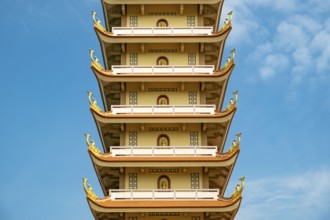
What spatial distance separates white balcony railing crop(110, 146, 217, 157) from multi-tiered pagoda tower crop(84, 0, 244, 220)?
56mm

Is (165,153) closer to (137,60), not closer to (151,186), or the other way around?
(151,186)

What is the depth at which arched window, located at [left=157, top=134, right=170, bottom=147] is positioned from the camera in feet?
105

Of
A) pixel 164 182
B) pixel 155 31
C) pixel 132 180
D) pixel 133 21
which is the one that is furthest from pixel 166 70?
pixel 132 180

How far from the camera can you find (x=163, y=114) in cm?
3173

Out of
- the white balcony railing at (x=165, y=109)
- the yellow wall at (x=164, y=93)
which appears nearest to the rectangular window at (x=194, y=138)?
the white balcony railing at (x=165, y=109)

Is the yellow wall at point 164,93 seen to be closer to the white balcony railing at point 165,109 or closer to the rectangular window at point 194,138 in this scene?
the white balcony railing at point 165,109

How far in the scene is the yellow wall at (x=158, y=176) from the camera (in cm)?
3073

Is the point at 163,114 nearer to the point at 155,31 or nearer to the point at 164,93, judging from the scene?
the point at 164,93

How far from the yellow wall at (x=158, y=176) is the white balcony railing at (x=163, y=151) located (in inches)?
35.4

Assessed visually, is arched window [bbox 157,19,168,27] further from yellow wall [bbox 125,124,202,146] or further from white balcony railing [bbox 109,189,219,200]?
white balcony railing [bbox 109,189,219,200]

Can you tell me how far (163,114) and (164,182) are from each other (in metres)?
3.90

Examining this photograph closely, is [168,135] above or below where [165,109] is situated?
below

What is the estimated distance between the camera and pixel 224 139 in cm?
3366

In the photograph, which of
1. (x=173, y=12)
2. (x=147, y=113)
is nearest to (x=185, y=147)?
(x=147, y=113)
